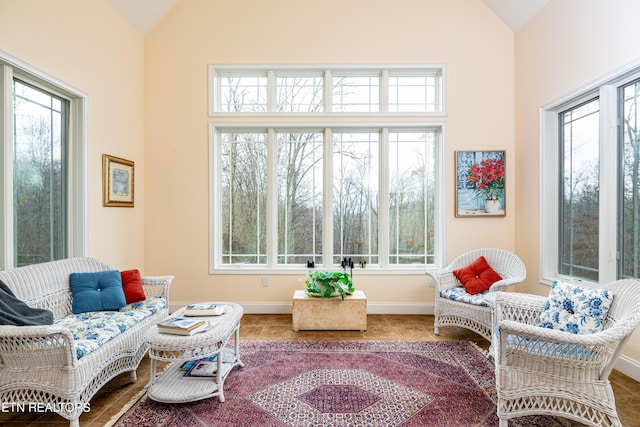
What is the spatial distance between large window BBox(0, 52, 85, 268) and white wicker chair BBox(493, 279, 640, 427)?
11.7ft

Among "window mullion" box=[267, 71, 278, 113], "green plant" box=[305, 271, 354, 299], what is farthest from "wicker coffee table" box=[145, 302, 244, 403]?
"window mullion" box=[267, 71, 278, 113]

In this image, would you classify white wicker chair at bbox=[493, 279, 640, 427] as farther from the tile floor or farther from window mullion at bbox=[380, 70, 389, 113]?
window mullion at bbox=[380, 70, 389, 113]

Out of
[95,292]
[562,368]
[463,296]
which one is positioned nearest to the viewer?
[562,368]

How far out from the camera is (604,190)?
277 centimetres

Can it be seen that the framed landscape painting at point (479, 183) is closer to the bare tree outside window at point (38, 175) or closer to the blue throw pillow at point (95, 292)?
the blue throw pillow at point (95, 292)

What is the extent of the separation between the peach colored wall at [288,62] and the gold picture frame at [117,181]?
30cm

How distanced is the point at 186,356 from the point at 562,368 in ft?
7.28

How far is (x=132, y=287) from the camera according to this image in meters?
2.81

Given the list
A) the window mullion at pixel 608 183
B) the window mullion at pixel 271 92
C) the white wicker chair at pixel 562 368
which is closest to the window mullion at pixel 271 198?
the window mullion at pixel 271 92

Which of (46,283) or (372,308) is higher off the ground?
(46,283)

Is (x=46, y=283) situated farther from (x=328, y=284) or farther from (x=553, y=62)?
(x=553, y=62)

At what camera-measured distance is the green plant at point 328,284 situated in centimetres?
337

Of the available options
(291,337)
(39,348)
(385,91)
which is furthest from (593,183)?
(39,348)

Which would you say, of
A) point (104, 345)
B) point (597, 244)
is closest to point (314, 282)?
point (104, 345)
